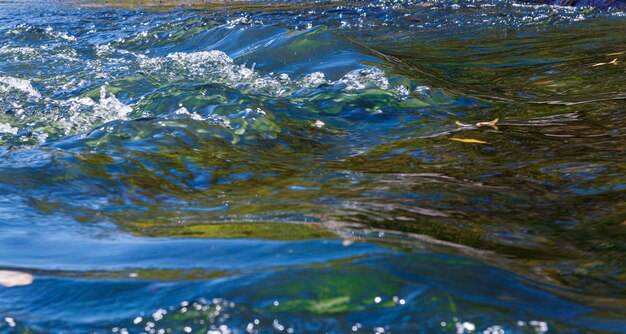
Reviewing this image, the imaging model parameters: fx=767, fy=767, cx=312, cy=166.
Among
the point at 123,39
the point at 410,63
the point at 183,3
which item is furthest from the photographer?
the point at 183,3

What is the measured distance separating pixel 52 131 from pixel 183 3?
9.60m

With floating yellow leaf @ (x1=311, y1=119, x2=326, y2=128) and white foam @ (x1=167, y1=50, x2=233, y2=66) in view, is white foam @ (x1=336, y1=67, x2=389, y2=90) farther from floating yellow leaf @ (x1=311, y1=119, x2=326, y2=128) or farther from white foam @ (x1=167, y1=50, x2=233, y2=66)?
white foam @ (x1=167, y1=50, x2=233, y2=66)

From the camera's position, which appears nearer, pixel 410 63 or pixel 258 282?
pixel 258 282

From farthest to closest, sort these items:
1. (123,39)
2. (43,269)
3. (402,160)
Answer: (123,39), (402,160), (43,269)

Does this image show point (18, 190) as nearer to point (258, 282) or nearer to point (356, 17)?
point (258, 282)

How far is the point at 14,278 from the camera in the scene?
2041mm

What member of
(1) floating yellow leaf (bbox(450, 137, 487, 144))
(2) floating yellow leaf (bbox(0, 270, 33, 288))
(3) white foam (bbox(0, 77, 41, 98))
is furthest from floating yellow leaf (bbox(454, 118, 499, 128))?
(3) white foam (bbox(0, 77, 41, 98))

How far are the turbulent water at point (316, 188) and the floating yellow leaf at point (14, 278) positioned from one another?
→ 27 millimetres

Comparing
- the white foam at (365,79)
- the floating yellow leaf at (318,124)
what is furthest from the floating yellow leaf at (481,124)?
the white foam at (365,79)

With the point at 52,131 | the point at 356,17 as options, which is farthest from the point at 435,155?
the point at 356,17

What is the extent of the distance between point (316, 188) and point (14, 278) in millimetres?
1247

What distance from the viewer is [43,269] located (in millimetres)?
2117

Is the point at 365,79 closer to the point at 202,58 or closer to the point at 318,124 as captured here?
the point at 318,124

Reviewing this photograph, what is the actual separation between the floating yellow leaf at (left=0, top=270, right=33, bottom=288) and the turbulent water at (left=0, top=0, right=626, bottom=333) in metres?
0.03
